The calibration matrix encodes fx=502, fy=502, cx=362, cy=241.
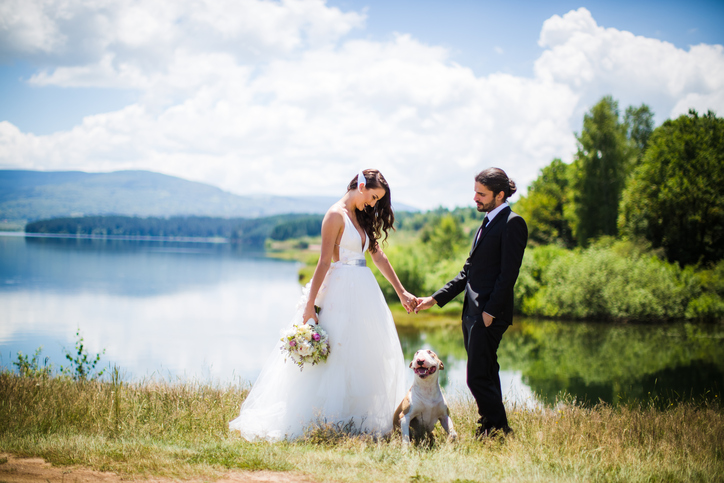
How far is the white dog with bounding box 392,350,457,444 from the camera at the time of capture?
14.9ft

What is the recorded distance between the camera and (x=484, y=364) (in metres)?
4.55

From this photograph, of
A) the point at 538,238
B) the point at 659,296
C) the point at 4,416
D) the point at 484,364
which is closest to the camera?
the point at 484,364

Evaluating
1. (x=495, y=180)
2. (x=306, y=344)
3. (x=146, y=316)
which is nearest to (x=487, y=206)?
(x=495, y=180)

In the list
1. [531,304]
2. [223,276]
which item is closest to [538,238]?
[531,304]

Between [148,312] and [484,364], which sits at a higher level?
[484,364]

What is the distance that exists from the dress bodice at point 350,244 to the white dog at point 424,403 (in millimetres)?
1218

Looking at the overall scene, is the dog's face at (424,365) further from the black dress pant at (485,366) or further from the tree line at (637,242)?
the tree line at (637,242)

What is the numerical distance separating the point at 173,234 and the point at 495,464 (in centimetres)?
16969

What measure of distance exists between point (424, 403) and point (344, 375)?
837 millimetres

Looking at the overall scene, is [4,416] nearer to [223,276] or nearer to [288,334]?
[288,334]

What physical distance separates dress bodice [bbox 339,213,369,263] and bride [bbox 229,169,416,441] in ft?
0.03

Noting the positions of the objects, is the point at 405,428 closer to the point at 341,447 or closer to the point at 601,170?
the point at 341,447

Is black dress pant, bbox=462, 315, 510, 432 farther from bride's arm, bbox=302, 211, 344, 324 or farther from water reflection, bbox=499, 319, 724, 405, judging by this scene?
water reflection, bbox=499, 319, 724, 405

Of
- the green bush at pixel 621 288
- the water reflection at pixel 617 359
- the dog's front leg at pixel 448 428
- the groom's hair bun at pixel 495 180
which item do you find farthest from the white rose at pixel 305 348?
the green bush at pixel 621 288
